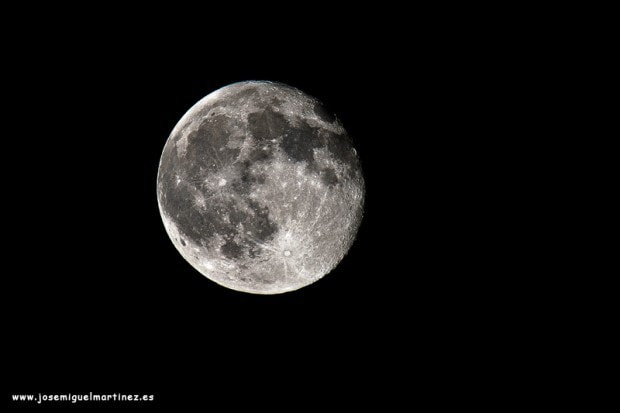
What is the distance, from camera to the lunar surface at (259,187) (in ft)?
9.74

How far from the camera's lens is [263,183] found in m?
2.94

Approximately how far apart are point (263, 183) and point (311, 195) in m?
0.37

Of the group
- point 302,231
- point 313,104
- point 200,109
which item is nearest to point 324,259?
point 302,231

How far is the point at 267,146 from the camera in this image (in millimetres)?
2982

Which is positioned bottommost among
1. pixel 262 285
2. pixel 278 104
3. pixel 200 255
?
pixel 262 285

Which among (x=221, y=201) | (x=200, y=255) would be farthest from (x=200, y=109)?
(x=200, y=255)

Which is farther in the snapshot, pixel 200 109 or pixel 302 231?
pixel 200 109

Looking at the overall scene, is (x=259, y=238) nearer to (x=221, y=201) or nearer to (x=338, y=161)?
(x=221, y=201)

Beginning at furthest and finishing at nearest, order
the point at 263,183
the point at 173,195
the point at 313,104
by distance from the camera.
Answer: the point at 313,104, the point at 173,195, the point at 263,183

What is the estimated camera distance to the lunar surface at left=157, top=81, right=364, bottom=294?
9.74 ft

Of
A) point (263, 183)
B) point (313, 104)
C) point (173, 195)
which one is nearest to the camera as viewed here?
point (263, 183)

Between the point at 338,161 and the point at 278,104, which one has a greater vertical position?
the point at 278,104

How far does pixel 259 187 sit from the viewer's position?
2939 mm

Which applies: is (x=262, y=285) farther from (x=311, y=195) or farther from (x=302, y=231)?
(x=311, y=195)
